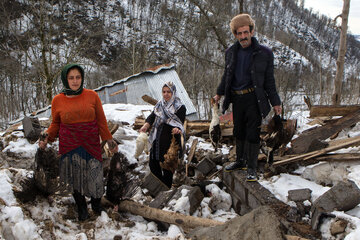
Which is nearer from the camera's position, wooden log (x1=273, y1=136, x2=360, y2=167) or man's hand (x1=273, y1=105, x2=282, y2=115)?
man's hand (x1=273, y1=105, x2=282, y2=115)

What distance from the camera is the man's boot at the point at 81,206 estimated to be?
2871mm

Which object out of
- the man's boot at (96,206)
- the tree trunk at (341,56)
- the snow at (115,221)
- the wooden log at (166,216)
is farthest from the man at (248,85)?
the tree trunk at (341,56)

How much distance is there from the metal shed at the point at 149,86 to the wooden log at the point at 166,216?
9700mm

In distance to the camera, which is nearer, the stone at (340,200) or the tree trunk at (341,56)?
the stone at (340,200)

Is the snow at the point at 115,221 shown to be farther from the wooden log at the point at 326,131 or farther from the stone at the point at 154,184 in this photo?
the wooden log at the point at 326,131

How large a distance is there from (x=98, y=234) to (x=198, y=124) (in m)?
4.76

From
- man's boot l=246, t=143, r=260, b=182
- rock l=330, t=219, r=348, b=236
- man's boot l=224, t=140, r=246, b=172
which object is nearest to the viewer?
rock l=330, t=219, r=348, b=236

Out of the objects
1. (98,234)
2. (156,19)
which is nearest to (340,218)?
(98,234)

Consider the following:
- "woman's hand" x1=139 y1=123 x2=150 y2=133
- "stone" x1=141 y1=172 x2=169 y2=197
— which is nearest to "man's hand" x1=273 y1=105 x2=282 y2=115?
"woman's hand" x1=139 y1=123 x2=150 y2=133

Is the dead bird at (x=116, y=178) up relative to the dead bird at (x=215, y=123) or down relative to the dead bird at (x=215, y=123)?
down

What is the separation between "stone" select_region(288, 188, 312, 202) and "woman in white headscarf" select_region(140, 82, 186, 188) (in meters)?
1.62

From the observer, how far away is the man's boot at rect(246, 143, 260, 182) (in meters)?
3.37

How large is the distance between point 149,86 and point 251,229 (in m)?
11.6

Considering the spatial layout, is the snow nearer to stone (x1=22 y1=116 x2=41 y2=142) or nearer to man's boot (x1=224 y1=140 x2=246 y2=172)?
man's boot (x1=224 y1=140 x2=246 y2=172)
